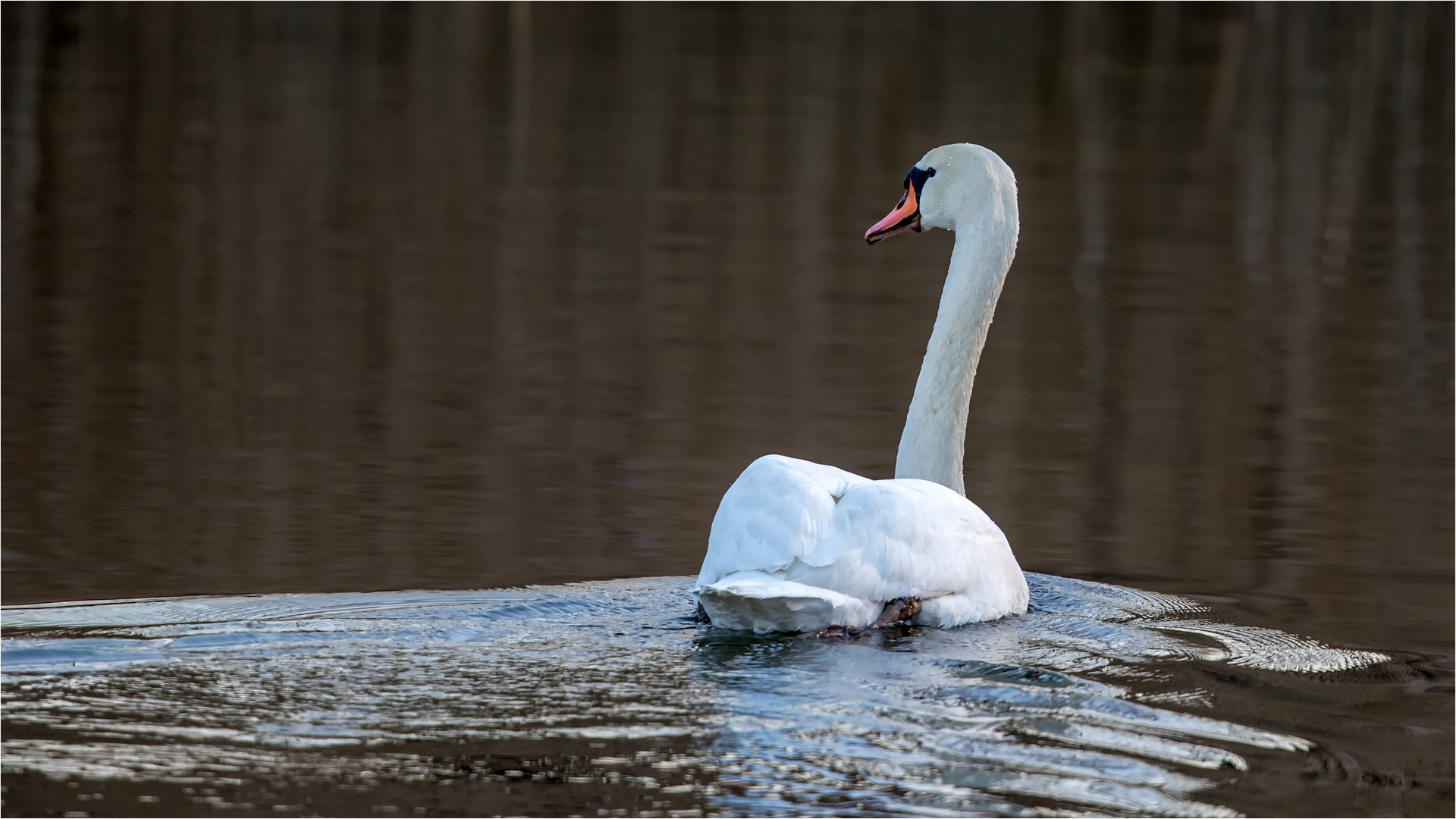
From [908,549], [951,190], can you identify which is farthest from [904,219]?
[908,549]

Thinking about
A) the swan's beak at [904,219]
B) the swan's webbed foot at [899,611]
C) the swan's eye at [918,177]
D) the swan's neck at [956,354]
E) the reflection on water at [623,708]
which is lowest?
the reflection on water at [623,708]

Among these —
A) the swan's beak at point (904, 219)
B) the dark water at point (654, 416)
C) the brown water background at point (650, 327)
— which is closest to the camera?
the dark water at point (654, 416)

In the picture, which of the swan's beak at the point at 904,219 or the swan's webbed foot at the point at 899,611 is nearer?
the swan's webbed foot at the point at 899,611

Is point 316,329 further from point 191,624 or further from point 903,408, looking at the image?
point 191,624

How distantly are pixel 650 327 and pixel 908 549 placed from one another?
665 cm

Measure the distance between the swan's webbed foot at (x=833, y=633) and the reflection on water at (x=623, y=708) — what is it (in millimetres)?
71

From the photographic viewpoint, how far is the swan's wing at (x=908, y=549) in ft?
Answer: 20.9

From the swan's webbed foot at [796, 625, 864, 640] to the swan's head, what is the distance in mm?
2156

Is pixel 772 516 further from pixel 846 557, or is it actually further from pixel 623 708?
pixel 623 708

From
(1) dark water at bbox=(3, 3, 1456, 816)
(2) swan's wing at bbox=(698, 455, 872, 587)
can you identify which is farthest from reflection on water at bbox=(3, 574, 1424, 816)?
(2) swan's wing at bbox=(698, 455, 872, 587)

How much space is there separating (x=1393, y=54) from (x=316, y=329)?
26.7 meters

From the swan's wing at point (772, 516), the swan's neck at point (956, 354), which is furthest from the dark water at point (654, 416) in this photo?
the swan's neck at point (956, 354)

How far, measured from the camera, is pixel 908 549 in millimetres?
6562

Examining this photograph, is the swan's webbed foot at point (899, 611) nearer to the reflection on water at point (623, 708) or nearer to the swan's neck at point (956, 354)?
the reflection on water at point (623, 708)
